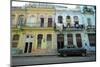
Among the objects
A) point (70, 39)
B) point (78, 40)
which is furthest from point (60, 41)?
point (78, 40)

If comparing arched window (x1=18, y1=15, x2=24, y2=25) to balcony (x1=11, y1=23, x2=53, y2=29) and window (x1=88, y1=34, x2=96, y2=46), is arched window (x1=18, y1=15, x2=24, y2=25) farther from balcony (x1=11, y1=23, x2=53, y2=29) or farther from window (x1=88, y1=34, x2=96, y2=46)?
window (x1=88, y1=34, x2=96, y2=46)

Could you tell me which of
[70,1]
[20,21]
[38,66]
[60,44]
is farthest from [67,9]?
[38,66]

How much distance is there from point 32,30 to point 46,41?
231 mm

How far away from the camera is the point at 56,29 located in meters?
2.63

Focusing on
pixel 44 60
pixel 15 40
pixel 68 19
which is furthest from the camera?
pixel 68 19

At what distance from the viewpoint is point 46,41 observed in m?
2.60

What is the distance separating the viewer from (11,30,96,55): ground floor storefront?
2.49 meters

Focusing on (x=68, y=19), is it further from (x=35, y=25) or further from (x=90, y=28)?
(x=35, y=25)

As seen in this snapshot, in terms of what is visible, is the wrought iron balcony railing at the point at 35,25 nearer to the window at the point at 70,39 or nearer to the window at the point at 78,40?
the window at the point at 70,39

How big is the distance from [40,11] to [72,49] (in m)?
0.67

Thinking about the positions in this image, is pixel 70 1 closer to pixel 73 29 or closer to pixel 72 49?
pixel 73 29

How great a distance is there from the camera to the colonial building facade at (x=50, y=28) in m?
2.49

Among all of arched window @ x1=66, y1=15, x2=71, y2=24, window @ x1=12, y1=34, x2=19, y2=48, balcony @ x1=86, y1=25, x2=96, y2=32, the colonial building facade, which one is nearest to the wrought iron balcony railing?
the colonial building facade

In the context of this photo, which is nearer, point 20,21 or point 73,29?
point 20,21
